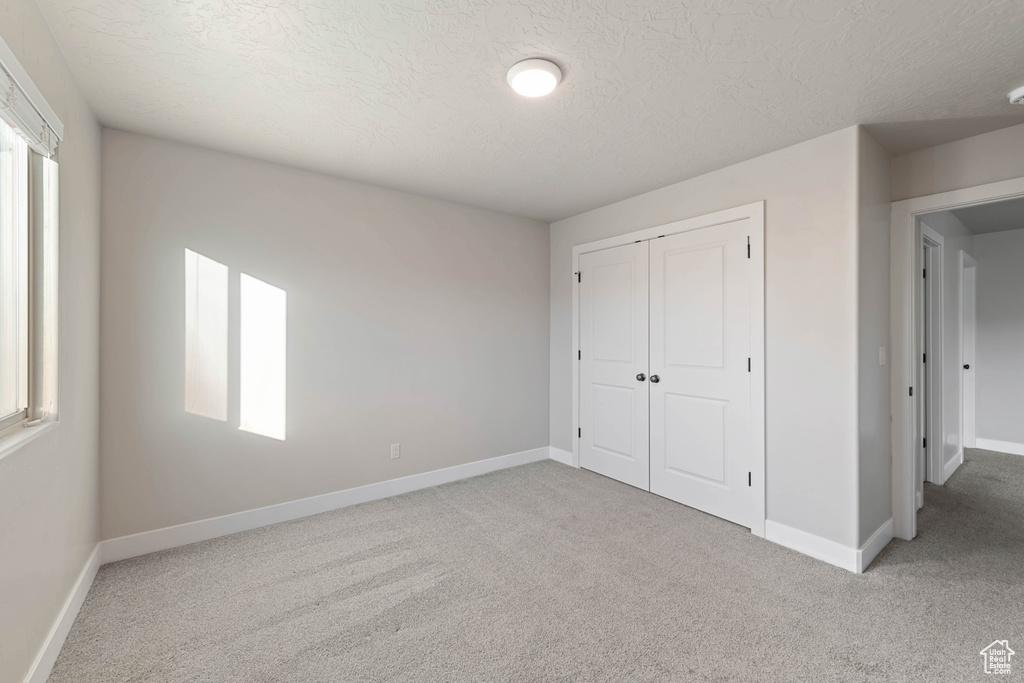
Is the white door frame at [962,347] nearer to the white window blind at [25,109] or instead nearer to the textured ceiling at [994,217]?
the textured ceiling at [994,217]

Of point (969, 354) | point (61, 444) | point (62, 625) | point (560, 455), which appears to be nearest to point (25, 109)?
point (61, 444)

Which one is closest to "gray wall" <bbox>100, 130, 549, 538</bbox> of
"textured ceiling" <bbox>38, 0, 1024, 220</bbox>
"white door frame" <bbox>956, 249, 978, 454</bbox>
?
"textured ceiling" <bbox>38, 0, 1024, 220</bbox>

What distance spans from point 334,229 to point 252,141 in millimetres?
767

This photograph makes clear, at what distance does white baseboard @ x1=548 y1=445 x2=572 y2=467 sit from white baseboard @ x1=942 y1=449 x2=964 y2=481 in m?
3.31

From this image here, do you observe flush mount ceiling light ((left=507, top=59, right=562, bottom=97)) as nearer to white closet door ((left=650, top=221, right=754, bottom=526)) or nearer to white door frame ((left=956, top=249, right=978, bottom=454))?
white closet door ((left=650, top=221, right=754, bottom=526))

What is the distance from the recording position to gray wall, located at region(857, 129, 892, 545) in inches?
100

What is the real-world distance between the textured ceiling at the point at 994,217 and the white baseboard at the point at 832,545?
2847mm

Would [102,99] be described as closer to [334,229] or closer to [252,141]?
[252,141]

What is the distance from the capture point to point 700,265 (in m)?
3.33

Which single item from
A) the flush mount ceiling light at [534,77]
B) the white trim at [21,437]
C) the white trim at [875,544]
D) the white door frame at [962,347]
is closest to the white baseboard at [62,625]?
the white trim at [21,437]

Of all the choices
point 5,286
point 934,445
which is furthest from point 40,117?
point 934,445

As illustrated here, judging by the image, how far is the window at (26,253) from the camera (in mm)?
1506

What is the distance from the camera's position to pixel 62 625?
1.90 m

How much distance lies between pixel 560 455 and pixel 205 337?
3.22 m
